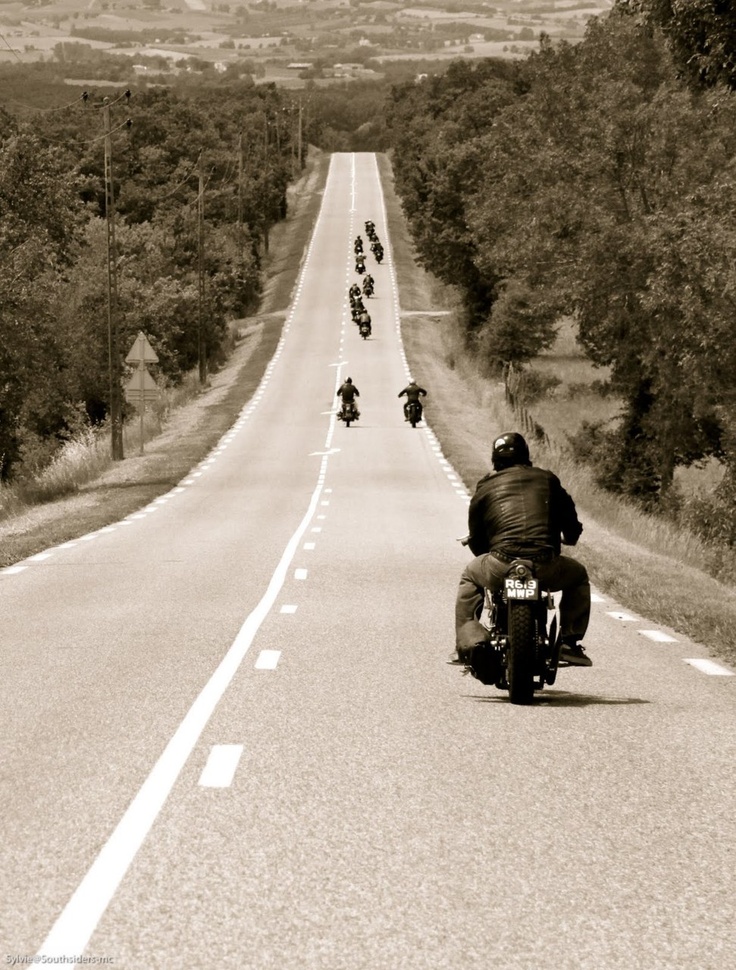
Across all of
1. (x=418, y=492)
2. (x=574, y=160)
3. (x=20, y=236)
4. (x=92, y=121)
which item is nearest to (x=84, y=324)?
(x=20, y=236)

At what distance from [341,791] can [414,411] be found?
44.0 metres

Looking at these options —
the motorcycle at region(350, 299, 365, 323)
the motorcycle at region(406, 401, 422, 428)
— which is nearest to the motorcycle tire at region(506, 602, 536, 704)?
the motorcycle at region(406, 401, 422, 428)

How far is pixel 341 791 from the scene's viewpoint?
6914 mm

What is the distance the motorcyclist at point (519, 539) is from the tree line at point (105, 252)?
2520 centimetres

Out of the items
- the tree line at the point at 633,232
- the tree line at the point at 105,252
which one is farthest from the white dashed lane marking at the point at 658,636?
the tree line at the point at 105,252

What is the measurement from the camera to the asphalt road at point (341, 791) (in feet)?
16.0

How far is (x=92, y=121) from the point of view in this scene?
134 m

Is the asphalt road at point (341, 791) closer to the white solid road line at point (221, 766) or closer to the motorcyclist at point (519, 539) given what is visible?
the white solid road line at point (221, 766)

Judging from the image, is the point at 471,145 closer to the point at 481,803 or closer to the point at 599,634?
the point at 599,634

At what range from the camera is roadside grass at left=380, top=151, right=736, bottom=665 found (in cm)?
1521

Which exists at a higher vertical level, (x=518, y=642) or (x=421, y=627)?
(x=518, y=642)

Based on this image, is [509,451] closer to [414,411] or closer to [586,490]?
[586,490]

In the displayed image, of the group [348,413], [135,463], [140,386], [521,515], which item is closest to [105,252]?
[348,413]

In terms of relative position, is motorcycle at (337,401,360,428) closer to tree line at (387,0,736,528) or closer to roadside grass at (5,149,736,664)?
roadside grass at (5,149,736,664)
